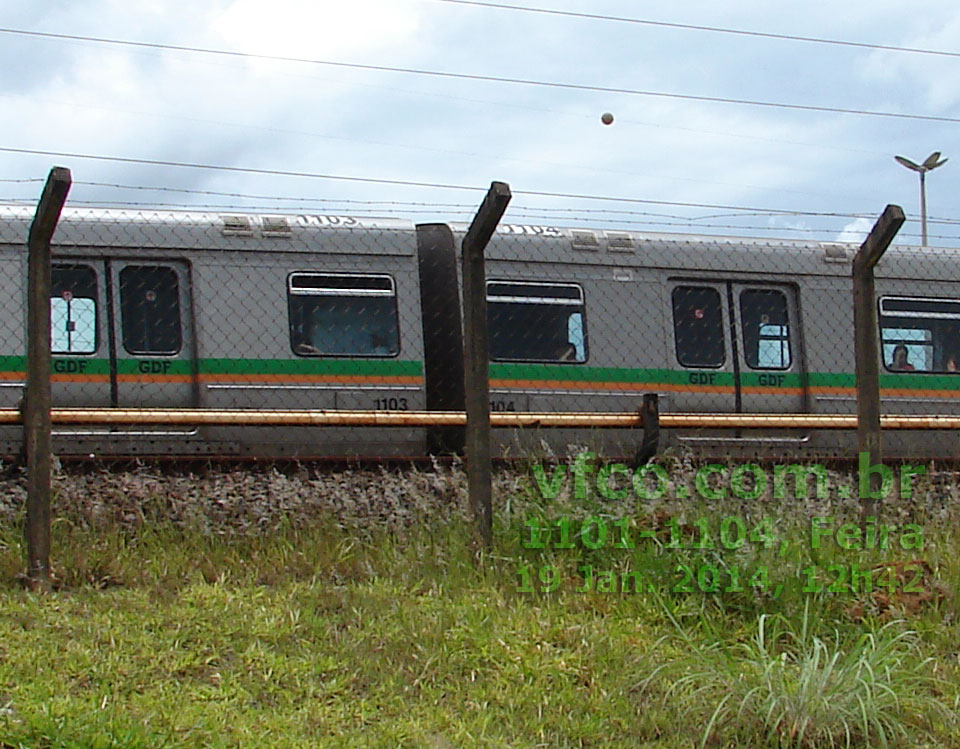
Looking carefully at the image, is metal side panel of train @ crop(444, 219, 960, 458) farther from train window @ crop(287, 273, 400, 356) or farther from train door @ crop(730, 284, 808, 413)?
train window @ crop(287, 273, 400, 356)

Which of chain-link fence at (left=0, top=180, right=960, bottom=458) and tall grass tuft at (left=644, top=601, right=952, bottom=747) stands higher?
chain-link fence at (left=0, top=180, right=960, bottom=458)

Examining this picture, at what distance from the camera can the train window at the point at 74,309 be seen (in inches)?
419

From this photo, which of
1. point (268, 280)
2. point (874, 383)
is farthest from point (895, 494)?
point (268, 280)

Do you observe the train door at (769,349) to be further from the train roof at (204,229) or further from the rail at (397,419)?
the rail at (397,419)

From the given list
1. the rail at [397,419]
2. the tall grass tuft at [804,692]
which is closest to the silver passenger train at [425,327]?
the rail at [397,419]

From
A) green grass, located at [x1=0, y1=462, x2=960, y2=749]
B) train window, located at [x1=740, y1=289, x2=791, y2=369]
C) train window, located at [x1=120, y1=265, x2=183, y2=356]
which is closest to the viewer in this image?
green grass, located at [x1=0, y1=462, x2=960, y2=749]

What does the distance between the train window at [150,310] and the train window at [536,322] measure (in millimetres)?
2953

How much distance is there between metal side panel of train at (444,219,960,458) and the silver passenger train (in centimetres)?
2

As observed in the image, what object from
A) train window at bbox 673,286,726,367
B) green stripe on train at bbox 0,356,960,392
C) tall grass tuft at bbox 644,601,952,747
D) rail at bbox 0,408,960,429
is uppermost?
train window at bbox 673,286,726,367

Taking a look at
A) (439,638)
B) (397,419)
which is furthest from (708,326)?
(439,638)

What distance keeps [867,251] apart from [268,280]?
20.4 feet

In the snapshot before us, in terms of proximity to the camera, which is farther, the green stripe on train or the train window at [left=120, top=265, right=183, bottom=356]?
the train window at [left=120, top=265, right=183, bottom=356]

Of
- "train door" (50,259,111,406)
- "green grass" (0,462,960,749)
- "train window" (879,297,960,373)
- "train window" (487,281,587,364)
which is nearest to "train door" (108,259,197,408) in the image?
"train door" (50,259,111,406)

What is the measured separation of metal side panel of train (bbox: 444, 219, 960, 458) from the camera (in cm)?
1179
